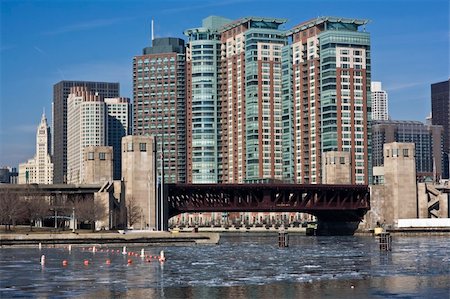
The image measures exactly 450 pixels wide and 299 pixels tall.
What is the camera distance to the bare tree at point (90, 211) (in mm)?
187625

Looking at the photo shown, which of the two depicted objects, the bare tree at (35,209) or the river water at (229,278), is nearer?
the river water at (229,278)

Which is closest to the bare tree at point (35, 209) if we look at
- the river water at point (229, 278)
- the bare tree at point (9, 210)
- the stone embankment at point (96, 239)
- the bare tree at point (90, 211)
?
the bare tree at point (9, 210)

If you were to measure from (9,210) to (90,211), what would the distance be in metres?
17.7

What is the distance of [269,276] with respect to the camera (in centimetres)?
7888

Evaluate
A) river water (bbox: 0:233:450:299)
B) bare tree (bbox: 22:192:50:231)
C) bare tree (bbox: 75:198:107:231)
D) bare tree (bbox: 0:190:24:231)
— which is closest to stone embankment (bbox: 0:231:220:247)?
bare tree (bbox: 0:190:24:231)

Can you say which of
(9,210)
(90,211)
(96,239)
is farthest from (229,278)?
(90,211)

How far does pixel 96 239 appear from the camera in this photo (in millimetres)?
154250

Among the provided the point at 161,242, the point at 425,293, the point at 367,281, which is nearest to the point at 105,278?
the point at 367,281

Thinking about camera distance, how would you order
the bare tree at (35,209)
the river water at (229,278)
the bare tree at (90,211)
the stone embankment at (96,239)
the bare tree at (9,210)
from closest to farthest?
the river water at (229,278) → the stone embankment at (96,239) → the bare tree at (9,210) → the bare tree at (35,209) → the bare tree at (90,211)

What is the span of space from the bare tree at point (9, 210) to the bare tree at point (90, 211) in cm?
1200

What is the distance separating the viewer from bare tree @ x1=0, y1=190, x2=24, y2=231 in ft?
579

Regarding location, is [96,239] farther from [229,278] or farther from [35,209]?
[229,278]

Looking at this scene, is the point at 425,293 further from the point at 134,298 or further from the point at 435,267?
the point at 435,267

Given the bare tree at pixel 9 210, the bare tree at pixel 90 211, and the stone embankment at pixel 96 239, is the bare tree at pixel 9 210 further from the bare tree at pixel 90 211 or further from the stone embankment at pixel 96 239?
the stone embankment at pixel 96 239
